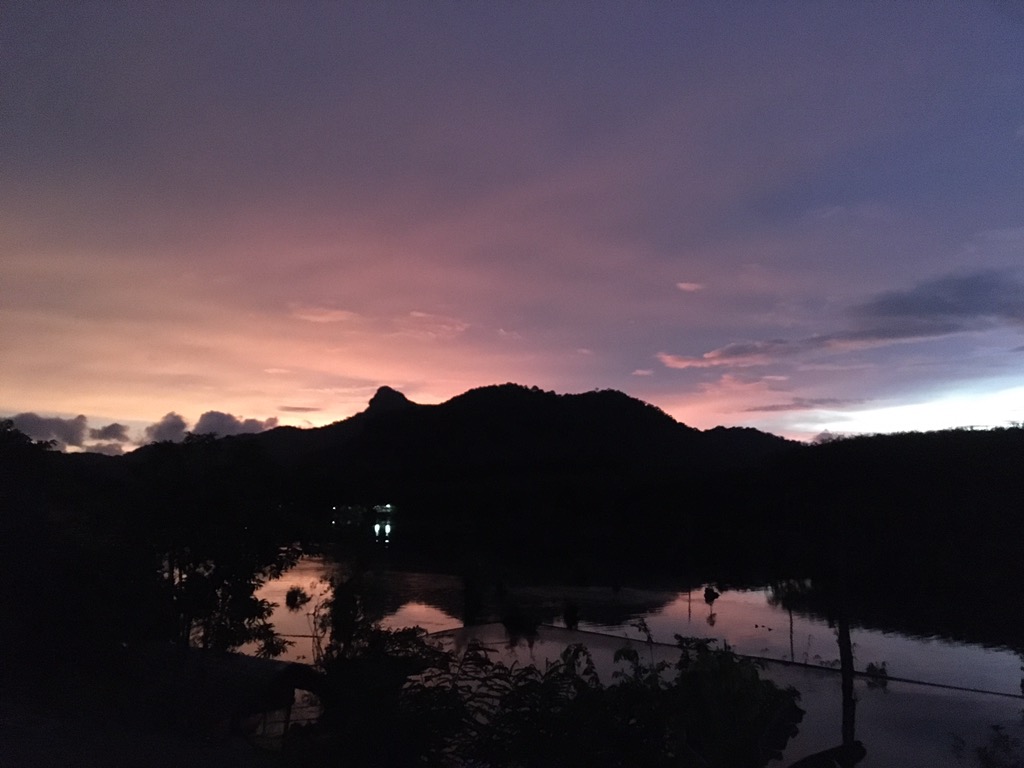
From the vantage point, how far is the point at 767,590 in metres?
40.1

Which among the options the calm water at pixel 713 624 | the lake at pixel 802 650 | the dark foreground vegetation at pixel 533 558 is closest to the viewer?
the dark foreground vegetation at pixel 533 558

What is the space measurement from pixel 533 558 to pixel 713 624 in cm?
3148

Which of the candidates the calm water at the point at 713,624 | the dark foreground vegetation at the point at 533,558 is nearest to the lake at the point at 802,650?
the calm water at the point at 713,624

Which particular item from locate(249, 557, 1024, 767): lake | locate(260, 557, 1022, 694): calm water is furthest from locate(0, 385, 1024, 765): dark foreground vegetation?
locate(249, 557, 1024, 767): lake

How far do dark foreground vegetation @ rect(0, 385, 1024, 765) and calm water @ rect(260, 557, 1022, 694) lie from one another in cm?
163

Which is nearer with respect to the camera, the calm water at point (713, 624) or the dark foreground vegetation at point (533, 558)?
the dark foreground vegetation at point (533, 558)

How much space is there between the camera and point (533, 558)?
61125 mm

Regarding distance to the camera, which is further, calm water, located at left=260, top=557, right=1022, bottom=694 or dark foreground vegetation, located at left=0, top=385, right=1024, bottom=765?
calm water, located at left=260, top=557, right=1022, bottom=694

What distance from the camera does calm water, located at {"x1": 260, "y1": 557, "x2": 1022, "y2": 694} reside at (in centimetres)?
2281

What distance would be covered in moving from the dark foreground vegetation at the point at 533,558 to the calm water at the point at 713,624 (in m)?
1.63

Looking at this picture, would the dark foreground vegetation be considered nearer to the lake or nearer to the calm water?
the calm water

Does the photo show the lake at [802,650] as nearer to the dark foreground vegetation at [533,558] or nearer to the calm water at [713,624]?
the calm water at [713,624]

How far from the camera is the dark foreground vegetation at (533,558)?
10.3 m

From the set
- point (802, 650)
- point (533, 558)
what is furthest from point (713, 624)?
point (533, 558)
